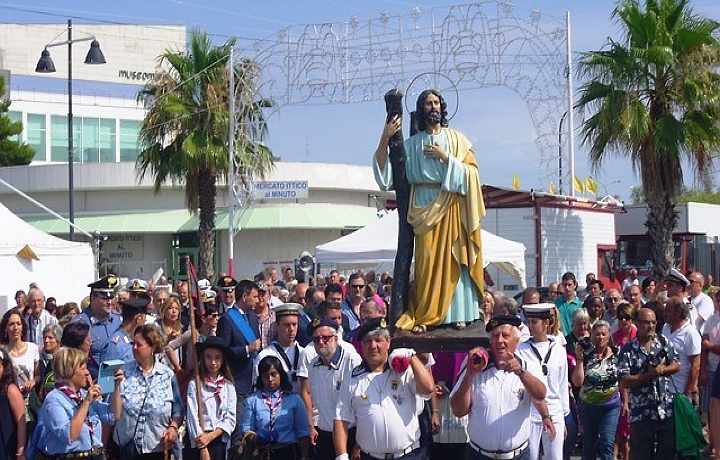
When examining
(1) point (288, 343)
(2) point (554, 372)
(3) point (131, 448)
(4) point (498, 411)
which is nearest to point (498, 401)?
(4) point (498, 411)

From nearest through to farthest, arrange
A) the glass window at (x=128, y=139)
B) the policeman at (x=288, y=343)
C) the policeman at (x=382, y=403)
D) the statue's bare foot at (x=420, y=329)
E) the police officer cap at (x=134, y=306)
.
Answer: the policeman at (x=382, y=403), the statue's bare foot at (x=420, y=329), the policeman at (x=288, y=343), the police officer cap at (x=134, y=306), the glass window at (x=128, y=139)

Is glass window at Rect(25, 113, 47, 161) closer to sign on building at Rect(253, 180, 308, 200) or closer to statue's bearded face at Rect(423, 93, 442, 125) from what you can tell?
sign on building at Rect(253, 180, 308, 200)

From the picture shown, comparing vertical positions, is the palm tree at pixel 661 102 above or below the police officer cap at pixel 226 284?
above

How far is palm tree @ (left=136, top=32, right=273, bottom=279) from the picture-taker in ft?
93.7

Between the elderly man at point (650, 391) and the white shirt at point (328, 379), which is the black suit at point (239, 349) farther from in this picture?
the elderly man at point (650, 391)

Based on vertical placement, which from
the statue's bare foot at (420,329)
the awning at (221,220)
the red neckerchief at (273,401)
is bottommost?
the red neckerchief at (273,401)

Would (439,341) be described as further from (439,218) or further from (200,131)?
(200,131)

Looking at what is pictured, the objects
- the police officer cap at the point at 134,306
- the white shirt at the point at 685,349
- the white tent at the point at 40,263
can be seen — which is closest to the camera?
the police officer cap at the point at 134,306

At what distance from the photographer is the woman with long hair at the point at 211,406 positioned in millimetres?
8336

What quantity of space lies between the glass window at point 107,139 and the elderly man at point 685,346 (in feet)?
154

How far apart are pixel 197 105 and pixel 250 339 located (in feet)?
65.8

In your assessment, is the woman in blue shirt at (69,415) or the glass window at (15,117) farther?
the glass window at (15,117)

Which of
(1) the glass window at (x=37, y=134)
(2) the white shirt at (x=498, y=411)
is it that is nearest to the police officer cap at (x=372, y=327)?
(2) the white shirt at (x=498, y=411)

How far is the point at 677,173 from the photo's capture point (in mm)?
23734
